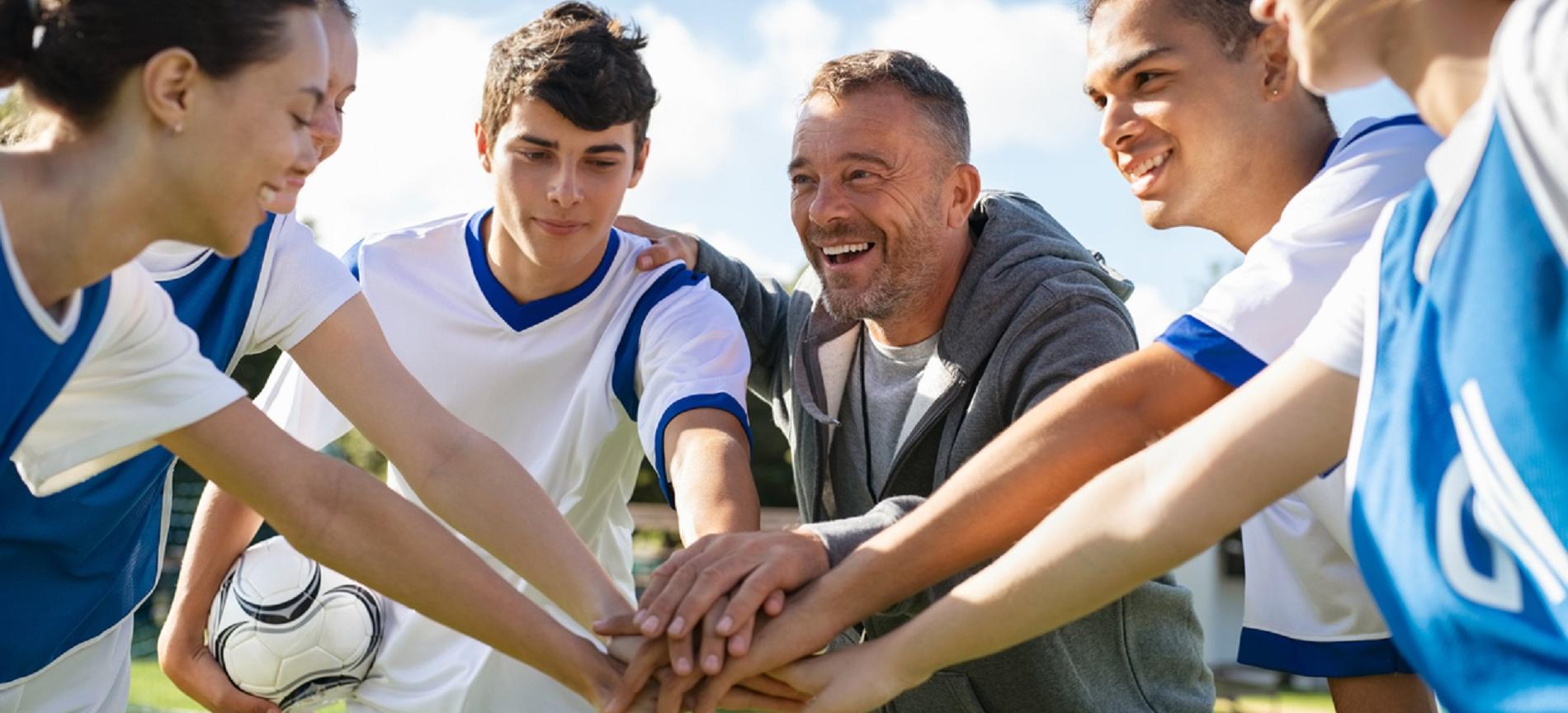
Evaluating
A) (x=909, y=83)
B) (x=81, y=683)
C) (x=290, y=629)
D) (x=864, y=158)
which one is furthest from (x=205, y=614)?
(x=909, y=83)

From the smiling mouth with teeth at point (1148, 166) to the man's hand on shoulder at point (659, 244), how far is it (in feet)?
4.64

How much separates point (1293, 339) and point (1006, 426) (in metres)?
1.09

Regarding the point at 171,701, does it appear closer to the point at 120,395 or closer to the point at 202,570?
the point at 202,570

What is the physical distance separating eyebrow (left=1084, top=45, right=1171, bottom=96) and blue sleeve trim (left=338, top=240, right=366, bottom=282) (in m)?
2.27

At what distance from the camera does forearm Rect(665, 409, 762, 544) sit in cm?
381

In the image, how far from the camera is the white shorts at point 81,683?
3322mm

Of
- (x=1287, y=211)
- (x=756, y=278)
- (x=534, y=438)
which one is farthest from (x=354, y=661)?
(x=1287, y=211)

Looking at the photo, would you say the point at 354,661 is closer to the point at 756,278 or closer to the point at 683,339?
the point at 683,339

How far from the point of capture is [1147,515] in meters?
2.61

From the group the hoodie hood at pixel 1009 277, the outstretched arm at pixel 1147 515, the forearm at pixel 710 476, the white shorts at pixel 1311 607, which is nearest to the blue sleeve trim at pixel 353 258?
the forearm at pixel 710 476

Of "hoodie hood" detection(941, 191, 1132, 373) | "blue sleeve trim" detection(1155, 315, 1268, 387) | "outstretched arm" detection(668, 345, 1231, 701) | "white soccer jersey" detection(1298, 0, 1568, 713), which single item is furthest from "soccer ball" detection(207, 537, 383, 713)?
"white soccer jersey" detection(1298, 0, 1568, 713)

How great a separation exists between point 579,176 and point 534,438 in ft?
2.54

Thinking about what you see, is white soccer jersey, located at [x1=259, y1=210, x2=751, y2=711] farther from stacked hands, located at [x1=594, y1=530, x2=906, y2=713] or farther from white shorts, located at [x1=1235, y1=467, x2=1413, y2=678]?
white shorts, located at [x1=1235, y1=467, x2=1413, y2=678]

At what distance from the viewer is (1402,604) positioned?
6.82 ft
